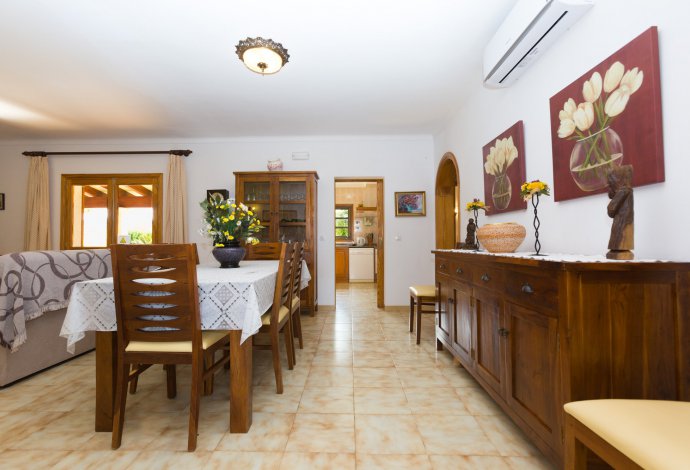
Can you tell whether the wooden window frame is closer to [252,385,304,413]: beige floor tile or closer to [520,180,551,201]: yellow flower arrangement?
[252,385,304,413]: beige floor tile

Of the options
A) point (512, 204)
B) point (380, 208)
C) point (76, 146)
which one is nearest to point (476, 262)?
point (512, 204)

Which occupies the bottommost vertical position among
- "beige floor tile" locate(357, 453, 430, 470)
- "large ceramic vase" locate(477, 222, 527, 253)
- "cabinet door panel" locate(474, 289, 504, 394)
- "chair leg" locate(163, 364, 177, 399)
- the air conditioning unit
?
"beige floor tile" locate(357, 453, 430, 470)

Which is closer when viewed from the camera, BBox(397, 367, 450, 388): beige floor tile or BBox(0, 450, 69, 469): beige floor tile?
BBox(0, 450, 69, 469): beige floor tile

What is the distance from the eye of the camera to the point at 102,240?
501 cm

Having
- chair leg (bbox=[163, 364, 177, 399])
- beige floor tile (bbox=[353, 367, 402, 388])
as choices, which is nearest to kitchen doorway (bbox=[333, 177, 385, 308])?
beige floor tile (bbox=[353, 367, 402, 388])

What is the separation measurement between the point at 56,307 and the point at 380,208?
382 cm

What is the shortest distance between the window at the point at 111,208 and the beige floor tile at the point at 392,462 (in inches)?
184

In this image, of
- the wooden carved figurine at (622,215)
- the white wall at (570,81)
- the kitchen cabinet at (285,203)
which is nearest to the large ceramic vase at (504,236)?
the white wall at (570,81)

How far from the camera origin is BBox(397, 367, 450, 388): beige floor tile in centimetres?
229

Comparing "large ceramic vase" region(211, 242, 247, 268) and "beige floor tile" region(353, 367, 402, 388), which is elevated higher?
"large ceramic vase" region(211, 242, 247, 268)

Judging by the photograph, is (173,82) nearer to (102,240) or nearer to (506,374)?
(102,240)

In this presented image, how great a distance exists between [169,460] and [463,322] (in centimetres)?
186

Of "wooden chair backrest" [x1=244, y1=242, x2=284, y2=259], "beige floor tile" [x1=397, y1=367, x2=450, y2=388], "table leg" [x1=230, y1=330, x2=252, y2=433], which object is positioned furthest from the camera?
"wooden chair backrest" [x1=244, y1=242, x2=284, y2=259]

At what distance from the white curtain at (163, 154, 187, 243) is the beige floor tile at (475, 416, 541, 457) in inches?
177
